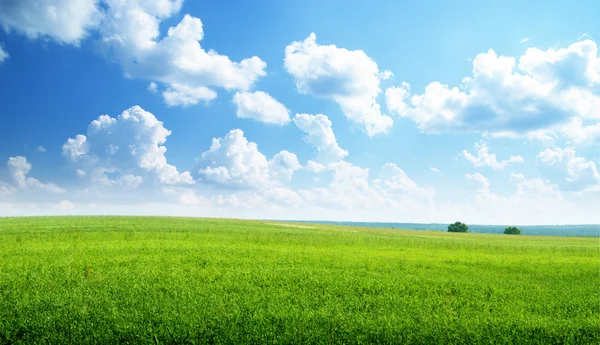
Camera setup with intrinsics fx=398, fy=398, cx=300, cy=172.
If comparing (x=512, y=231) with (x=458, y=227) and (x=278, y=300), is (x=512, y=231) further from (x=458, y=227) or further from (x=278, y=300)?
(x=278, y=300)

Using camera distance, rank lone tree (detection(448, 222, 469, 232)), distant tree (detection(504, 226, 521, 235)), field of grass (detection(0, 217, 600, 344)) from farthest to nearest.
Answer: lone tree (detection(448, 222, 469, 232)), distant tree (detection(504, 226, 521, 235)), field of grass (detection(0, 217, 600, 344))

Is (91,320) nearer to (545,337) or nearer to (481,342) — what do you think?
(481,342)

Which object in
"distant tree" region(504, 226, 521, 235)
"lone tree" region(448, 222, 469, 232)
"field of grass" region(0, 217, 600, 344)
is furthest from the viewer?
"lone tree" region(448, 222, 469, 232)

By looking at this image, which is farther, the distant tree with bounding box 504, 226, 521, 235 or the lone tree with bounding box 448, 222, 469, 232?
the lone tree with bounding box 448, 222, 469, 232

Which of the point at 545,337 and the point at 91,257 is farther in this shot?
the point at 91,257

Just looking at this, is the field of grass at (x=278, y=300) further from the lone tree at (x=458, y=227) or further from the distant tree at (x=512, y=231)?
the lone tree at (x=458, y=227)

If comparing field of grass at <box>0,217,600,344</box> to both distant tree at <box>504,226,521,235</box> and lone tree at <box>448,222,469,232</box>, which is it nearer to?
distant tree at <box>504,226,521,235</box>

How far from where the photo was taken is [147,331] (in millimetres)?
13156

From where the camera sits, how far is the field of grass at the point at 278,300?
13359 mm

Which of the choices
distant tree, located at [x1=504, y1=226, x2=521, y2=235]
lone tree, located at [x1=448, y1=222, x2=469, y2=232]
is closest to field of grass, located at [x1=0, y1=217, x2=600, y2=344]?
distant tree, located at [x1=504, y1=226, x2=521, y2=235]

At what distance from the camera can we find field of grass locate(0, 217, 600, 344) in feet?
43.8

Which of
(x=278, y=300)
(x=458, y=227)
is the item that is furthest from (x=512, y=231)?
(x=278, y=300)

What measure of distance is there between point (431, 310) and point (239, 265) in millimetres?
11558

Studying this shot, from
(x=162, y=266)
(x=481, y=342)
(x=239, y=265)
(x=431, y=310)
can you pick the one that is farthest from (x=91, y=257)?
(x=481, y=342)
